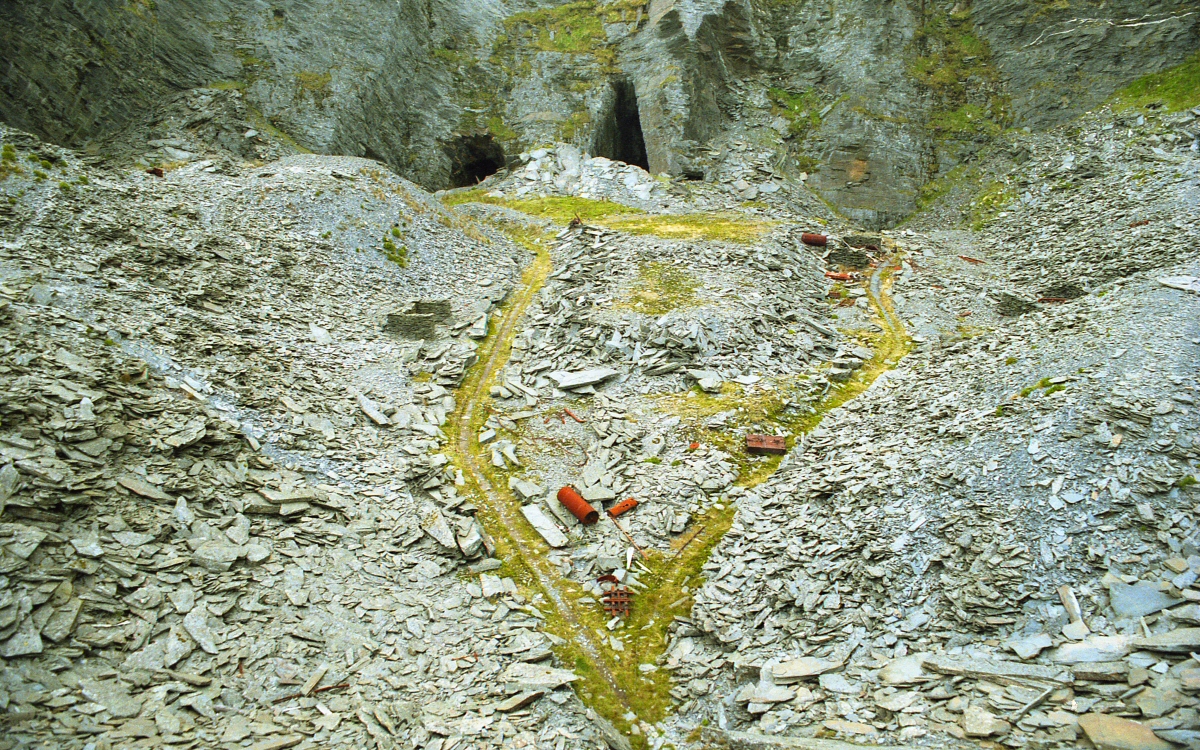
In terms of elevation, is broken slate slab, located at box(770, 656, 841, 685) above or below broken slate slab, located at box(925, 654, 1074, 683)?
below

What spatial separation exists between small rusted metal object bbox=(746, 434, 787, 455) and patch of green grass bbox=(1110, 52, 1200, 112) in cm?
3398

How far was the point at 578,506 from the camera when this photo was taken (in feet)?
49.4

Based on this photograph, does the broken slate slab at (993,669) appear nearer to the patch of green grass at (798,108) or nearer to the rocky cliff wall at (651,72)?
the rocky cliff wall at (651,72)

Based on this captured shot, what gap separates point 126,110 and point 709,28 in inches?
1520

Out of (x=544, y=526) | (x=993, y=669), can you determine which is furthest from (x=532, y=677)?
(x=993, y=669)

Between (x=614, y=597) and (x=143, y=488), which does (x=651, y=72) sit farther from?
(x=143, y=488)

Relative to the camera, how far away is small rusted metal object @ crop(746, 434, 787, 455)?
17344 mm

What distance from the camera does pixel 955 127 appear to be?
42.5m

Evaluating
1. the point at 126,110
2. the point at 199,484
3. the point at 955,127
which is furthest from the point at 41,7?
the point at 955,127

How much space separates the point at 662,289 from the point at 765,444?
9353mm

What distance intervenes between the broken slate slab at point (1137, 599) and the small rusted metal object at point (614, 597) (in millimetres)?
8207

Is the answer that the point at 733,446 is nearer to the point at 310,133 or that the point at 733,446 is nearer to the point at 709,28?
the point at 310,133

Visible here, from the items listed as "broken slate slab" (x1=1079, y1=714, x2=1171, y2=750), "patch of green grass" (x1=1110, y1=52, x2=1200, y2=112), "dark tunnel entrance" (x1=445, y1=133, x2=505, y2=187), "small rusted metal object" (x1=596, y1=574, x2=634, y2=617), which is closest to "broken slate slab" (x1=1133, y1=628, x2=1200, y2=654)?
"broken slate slab" (x1=1079, y1=714, x2=1171, y2=750)

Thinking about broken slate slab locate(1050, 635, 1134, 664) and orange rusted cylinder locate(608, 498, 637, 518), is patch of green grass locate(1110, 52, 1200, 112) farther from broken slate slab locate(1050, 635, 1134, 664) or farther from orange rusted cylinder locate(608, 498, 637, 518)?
orange rusted cylinder locate(608, 498, 637, 518)
